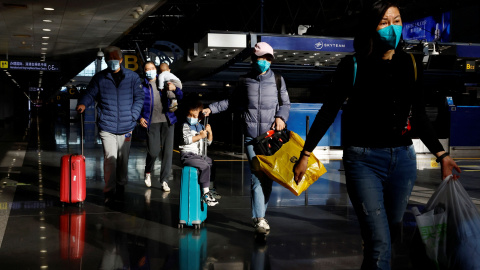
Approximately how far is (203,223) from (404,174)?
334 cm

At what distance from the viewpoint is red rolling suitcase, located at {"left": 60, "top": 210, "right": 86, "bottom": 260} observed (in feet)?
15.6

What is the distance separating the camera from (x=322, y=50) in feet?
53.2

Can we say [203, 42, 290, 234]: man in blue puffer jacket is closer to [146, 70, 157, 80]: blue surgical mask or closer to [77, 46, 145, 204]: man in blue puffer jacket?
[77, 46, 145, 204]: man in blue puffer jacket

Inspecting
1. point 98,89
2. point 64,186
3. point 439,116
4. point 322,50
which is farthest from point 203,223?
point 439,116

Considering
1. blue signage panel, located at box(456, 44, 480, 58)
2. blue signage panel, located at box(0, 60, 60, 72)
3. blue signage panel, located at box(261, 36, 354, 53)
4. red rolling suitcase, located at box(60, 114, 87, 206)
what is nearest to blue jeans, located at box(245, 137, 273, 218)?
red rolling suitcase, located at box(60, 114, 87, 206)

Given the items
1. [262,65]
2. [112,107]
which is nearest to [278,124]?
[262,65]

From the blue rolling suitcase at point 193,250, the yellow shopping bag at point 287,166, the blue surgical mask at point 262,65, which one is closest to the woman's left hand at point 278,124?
the yellow shopping bag at point 287,166

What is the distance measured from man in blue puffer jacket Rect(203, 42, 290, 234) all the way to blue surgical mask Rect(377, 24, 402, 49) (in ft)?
8.02

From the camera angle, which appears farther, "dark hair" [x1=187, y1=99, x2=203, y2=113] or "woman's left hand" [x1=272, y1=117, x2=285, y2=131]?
"dark hair" [x1=187, y1=99, x2=203, y2=113]

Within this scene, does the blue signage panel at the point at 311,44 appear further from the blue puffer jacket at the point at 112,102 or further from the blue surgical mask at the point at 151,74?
the blue puffer jacket at the point at 112,102

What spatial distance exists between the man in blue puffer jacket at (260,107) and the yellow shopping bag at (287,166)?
55 centimetres

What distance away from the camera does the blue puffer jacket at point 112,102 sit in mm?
7211

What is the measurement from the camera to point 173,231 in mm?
5637

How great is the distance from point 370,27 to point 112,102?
487 centimetres
